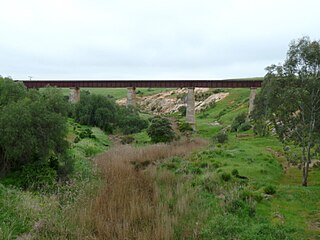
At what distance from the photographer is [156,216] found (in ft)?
50.9

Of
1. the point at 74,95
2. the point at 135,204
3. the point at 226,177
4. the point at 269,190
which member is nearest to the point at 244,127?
the point at 74,95

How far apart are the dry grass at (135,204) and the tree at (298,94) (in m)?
7.90

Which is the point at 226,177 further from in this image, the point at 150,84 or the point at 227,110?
the point at 227,110

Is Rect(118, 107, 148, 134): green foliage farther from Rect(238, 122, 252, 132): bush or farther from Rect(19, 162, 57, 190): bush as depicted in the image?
Rect(19, 162, 57, 190): bush

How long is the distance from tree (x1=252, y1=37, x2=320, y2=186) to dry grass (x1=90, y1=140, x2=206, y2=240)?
7902 mm

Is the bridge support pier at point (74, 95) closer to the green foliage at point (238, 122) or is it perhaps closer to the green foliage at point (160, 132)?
the green foliage at point (160, 132)

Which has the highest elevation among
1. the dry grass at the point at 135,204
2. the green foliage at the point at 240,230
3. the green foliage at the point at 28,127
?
the green foliage at the point at 28,127

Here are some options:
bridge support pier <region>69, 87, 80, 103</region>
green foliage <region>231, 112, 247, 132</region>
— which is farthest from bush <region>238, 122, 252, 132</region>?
bridge support pier <region>69, 87, 80, 103</region>

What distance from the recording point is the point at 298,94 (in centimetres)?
2003

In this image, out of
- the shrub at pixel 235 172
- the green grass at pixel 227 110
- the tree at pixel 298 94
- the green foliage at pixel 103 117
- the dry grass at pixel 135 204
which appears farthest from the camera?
the green grass at pixel 227 110

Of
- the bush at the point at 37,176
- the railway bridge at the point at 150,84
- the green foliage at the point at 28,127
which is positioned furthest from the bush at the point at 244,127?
the bush at the point at 37,176

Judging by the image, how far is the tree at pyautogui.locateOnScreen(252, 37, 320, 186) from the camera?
2034 cm

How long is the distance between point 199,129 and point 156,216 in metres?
47.3

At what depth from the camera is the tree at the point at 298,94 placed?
66.7 ft
